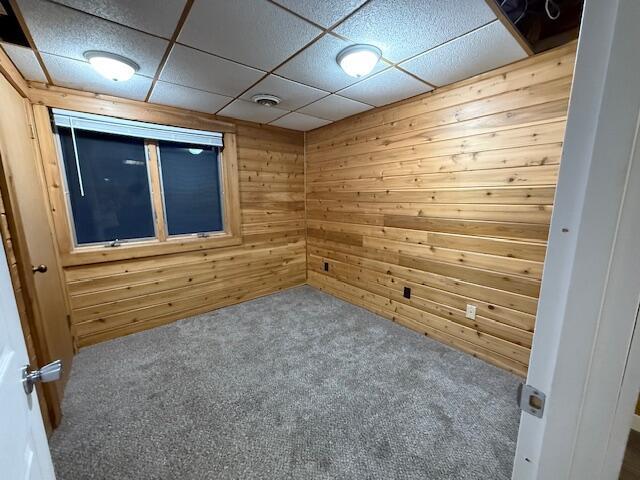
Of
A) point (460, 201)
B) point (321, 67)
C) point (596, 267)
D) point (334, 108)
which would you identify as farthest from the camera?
point (334, 108)

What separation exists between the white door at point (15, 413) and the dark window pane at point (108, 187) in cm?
222

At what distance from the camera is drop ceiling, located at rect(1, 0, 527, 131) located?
132cm

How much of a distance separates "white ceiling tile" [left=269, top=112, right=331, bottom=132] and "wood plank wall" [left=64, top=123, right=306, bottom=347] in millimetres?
165

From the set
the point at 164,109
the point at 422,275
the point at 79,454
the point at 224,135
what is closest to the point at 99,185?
the point at 164,109

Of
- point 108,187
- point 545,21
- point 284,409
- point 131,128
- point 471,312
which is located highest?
point 545,21

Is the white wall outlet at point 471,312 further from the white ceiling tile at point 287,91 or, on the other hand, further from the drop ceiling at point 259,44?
the white ceiling tile at point 287,91

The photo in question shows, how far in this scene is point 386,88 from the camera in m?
2.28

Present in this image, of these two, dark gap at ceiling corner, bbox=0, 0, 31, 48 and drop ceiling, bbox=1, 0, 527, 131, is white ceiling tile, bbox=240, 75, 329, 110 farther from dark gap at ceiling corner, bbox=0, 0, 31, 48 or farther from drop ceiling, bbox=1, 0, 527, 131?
dark gap at ceiling corner, bbox=0, 0, 31, 48

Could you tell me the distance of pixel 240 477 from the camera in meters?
1.31

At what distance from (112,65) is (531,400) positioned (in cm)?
260

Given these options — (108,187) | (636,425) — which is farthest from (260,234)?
(636,425)

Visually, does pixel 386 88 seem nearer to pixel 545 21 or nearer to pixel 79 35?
pixel 545 21

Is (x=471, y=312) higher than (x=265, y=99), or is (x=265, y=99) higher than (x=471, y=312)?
(x=265, y=99)

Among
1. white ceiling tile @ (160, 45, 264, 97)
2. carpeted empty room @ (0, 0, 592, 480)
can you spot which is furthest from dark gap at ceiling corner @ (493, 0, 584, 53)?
white ceiling tile @ (160, 45, 264, 97)
